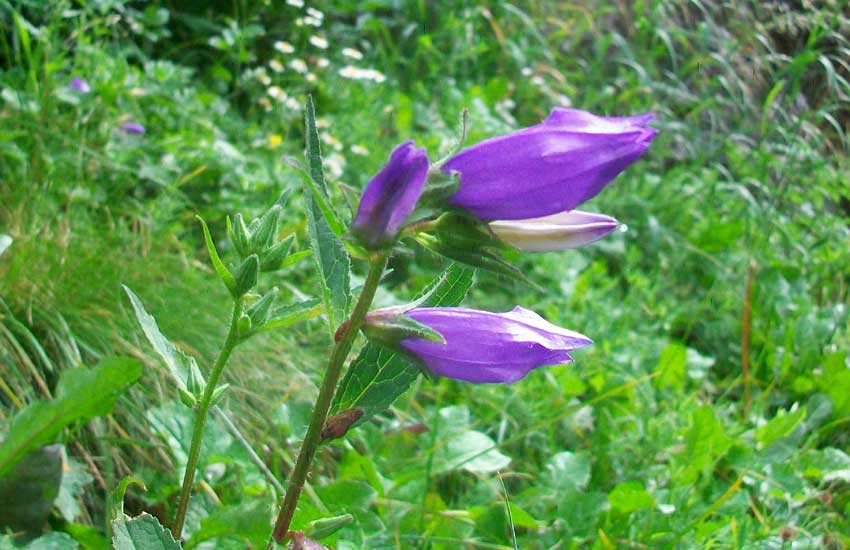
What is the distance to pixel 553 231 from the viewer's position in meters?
0.84

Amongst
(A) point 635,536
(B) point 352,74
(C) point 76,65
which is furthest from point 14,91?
(A) point 635,536

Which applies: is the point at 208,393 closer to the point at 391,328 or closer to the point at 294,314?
the point at 294,314

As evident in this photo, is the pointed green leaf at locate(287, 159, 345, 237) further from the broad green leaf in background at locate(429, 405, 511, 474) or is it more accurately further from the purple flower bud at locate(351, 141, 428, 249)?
the broad green leaf in background at locate(429, 405, 511, 474)

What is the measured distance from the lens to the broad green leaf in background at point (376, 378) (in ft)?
3.04

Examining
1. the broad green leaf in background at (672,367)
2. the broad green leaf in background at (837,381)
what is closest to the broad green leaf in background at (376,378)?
the broad green leaf in background at (672,367)

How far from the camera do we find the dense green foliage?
1.51 meters

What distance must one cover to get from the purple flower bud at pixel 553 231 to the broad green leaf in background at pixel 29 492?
0.78 metres

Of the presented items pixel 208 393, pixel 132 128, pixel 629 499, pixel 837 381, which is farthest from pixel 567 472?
pixel 132 128

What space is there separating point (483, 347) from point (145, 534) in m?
0.39

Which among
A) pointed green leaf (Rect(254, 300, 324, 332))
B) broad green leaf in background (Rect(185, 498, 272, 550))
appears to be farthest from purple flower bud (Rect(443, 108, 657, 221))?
broad green leaf in background (Rect(185, 498, 272, 550))

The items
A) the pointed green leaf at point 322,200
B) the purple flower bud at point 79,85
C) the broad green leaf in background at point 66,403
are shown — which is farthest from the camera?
the purple flower bud at point 79,85

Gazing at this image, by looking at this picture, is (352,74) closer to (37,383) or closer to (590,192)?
(37,383)

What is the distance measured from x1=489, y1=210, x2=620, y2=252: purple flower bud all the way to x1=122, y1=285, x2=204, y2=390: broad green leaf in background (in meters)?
0.41

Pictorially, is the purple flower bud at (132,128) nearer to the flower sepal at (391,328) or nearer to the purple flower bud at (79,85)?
the purple flower bud at (79,85)
